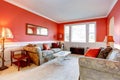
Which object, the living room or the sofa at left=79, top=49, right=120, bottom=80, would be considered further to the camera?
the living room

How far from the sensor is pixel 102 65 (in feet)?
5.33

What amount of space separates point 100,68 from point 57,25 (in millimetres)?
5797

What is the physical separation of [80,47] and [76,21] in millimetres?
1947

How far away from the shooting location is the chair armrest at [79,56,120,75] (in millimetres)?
1504

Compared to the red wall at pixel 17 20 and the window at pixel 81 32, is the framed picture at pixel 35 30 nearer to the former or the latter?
the red wall at pixel 17 20

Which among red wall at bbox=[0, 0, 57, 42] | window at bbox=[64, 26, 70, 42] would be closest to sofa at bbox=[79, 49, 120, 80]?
red wall at bbox=[0, 0, 57, 42]

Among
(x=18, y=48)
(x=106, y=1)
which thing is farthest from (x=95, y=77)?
(x=18, y=48)

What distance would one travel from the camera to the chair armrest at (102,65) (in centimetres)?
150

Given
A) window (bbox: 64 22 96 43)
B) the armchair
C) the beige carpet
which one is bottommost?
the beige carpet

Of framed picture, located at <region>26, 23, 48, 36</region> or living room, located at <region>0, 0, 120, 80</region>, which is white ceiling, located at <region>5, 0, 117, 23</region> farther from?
framed picture, located at <region>26, 23, 48, 36</region>

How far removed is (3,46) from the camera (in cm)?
295

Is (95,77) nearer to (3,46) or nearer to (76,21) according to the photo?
(3,46)

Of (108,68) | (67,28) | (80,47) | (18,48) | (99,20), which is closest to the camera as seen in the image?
(108,68)

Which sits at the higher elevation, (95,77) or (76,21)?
(76,21)
